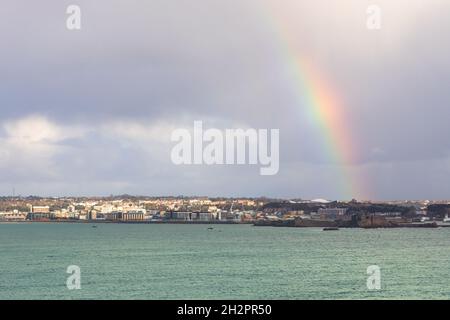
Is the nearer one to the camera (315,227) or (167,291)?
(167,291)

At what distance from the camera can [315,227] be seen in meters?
187

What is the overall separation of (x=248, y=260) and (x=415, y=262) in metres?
17.8

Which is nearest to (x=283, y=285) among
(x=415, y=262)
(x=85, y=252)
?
(x=415, y=262)

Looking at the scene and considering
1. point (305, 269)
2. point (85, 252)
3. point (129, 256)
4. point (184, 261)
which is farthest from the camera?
point (85, 252)

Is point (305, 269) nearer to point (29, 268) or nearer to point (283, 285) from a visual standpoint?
point (283, 285)

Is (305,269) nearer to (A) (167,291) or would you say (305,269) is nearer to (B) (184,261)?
(B) (184,261)

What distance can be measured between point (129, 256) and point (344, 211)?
126 meters

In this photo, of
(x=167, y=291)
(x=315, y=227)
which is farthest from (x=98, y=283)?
(x=315, y=227)

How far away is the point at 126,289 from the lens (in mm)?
47031
